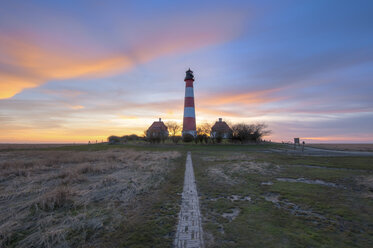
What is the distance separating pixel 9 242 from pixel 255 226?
523cm

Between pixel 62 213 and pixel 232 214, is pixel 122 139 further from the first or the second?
pixel 232 214

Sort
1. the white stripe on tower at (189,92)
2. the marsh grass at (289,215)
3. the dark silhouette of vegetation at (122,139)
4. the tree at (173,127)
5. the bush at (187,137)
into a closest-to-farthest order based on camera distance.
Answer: the marsh grass at (289,215) < the bush at (187,137) < the white stripe on tower at (189,92) < the dark silhouette of vegetation at (122,139) < the tree at (173,127)

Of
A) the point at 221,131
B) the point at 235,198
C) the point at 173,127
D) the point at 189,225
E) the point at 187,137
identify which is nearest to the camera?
the point at 189,225

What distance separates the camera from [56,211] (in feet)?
16.2

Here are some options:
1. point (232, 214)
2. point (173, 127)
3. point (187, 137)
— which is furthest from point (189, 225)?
point (173, 127)

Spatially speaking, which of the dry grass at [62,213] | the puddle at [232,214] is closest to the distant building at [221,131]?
the dry grass at [62,213]

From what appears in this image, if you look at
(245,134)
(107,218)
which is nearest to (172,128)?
(245,134)

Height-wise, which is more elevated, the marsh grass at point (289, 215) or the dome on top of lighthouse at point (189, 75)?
the dome on top of lighthouse at point (189, 75)

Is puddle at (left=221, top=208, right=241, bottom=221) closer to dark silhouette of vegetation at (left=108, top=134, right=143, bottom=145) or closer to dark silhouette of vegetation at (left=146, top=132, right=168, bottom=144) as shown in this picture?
dark silhouette of vegetation at (left=146, top=132, right=168, bottom=144)

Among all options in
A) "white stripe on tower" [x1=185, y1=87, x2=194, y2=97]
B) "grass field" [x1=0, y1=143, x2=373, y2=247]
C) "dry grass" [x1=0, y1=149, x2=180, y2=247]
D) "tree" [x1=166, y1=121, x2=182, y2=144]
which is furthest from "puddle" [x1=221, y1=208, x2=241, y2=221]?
"tree" [x1=166, y1=121, x2=182, y2=144]

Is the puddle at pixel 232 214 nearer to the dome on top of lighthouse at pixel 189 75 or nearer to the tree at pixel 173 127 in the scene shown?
the dome on top of lighthouse at pixel 189 75

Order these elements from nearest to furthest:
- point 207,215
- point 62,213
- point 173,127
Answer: point 207,215 < point 62,213 < point 173,127

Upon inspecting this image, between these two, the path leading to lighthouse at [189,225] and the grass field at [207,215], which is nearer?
the path leading to lighthouse at [189,225]


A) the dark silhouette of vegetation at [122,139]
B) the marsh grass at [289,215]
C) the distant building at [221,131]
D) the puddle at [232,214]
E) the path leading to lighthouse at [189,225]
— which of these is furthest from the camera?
the dark silhouette of vegetation at [122,139]
